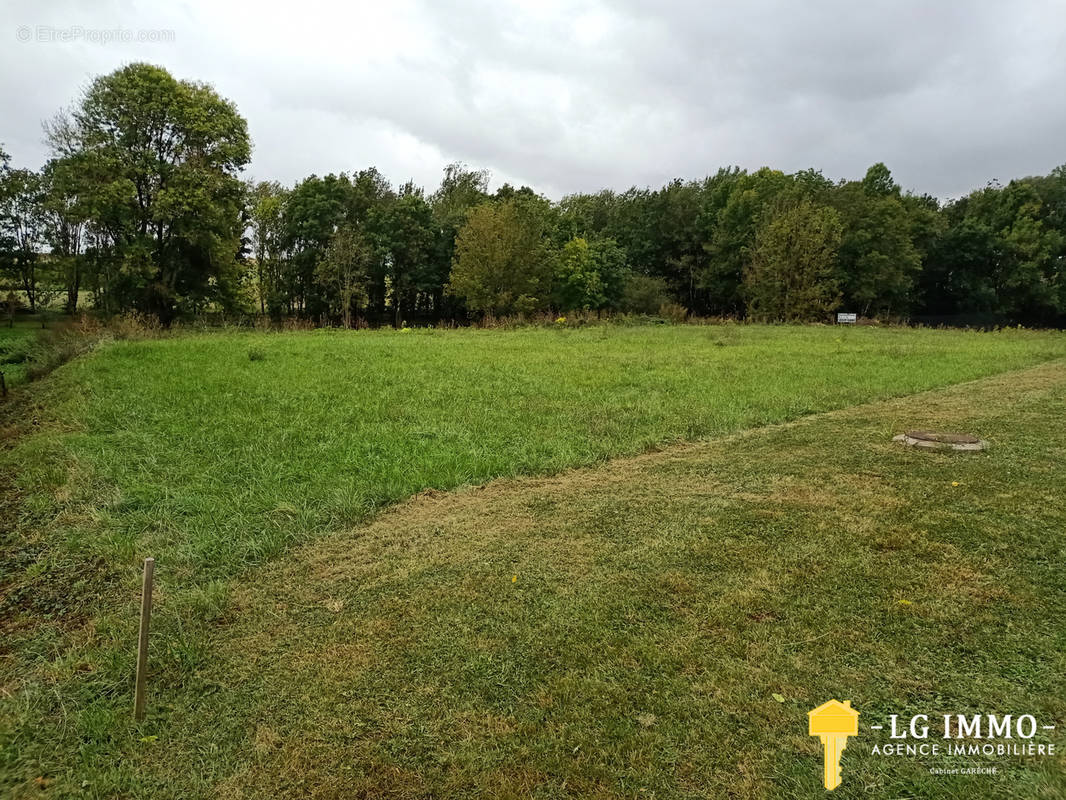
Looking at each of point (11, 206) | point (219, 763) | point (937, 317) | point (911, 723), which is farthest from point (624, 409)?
point (937, 317)

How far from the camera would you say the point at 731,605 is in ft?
8.95

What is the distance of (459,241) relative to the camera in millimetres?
28172

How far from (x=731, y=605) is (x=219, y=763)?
2200 mm

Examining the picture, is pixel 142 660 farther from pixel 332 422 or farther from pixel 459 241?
pixel 459 241

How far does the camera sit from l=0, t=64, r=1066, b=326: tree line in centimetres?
2088

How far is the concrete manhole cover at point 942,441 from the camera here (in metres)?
5.12

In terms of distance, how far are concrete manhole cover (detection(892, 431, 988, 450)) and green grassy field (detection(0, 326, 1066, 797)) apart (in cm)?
16

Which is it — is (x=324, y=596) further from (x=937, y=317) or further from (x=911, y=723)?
(x=937, y=317)

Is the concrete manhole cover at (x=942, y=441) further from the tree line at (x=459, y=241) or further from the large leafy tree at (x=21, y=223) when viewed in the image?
the large leafy tree at (x=21, y=223)

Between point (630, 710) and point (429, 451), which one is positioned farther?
point (429, 451)

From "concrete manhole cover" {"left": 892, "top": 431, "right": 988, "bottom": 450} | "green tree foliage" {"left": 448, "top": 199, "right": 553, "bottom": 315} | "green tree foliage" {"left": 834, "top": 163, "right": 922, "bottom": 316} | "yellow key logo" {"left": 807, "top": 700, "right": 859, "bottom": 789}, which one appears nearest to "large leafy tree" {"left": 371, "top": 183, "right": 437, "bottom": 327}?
"green tree foliage" {"left": 448, "top": 199, "right": 553, "bottom": 315}

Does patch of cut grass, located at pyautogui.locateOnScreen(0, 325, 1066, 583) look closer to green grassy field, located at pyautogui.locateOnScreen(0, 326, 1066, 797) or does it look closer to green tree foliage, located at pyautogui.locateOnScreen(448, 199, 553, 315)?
green grassy field, located at pyautogui.locateOnScreen(0, 326, 1066, 797)

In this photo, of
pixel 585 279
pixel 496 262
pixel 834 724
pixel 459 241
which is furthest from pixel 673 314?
pixel 834 724

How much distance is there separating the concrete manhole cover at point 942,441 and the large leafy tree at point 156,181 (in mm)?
23365
